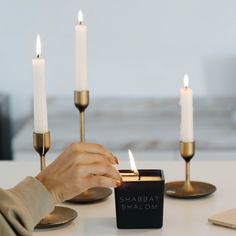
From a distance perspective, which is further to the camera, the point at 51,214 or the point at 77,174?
the point at 51,214

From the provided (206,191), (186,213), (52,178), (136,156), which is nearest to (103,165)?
(52,178)

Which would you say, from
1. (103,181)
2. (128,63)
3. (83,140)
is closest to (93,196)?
(83,140)

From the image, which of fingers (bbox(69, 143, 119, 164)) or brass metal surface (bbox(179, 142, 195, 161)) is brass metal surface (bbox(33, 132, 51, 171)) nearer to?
fingers (bbox(69, 143, 119, 164))

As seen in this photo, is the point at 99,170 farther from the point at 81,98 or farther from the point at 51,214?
the point at 81,98

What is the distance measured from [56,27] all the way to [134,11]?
1.31 feet

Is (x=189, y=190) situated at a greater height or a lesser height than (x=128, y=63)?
lesser

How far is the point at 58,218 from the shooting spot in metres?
1.45

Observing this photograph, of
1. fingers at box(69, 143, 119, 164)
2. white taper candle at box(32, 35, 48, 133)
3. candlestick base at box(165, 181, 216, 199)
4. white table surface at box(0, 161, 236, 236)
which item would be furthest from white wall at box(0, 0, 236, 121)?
fingers at box(69, 143, 119, 164)

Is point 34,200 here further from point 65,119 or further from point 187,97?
point 65,119

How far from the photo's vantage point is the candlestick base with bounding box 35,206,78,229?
142 cm

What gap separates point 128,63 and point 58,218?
2.18 metres

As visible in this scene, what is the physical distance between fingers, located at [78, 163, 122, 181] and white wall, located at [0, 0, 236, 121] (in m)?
2.20

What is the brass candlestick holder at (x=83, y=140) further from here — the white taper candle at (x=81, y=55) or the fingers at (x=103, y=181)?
the fingers at (x=103, y=181)

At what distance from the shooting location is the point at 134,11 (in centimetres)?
352
